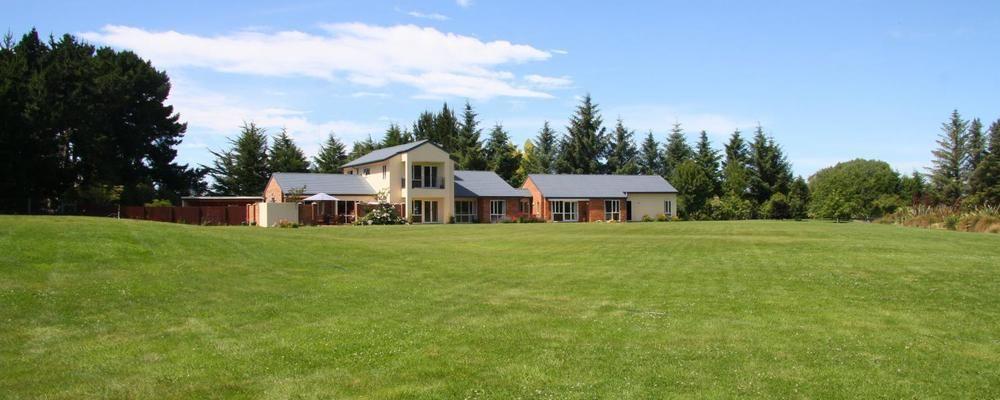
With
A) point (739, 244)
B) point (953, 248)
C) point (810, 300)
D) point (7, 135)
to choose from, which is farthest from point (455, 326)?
point (7, 135)

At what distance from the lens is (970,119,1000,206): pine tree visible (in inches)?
2466

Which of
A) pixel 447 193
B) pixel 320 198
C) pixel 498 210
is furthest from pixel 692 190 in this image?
pixel 320 198

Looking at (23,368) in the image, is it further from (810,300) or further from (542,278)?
(810,300)

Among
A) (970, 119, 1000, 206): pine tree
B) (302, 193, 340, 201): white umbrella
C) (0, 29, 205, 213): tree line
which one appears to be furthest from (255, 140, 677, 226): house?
(970, 119, 1000, 206): pine tree

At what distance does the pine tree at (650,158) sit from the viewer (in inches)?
3322

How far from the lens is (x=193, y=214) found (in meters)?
42.8

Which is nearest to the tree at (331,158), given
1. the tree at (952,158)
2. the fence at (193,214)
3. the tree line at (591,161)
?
the tree line at (591,161)

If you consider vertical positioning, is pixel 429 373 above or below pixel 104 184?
below

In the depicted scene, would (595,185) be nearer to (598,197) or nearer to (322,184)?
(598,197)

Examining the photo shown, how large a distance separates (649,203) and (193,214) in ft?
130

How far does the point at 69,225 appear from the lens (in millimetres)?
17703

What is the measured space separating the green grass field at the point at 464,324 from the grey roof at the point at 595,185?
44.3m

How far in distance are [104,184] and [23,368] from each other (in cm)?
4788

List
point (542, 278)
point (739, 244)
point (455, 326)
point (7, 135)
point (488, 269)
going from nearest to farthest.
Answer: point (455, 326)
point (542, 278)
point (488, 269)
point (739, 244)
point (7, 135)
